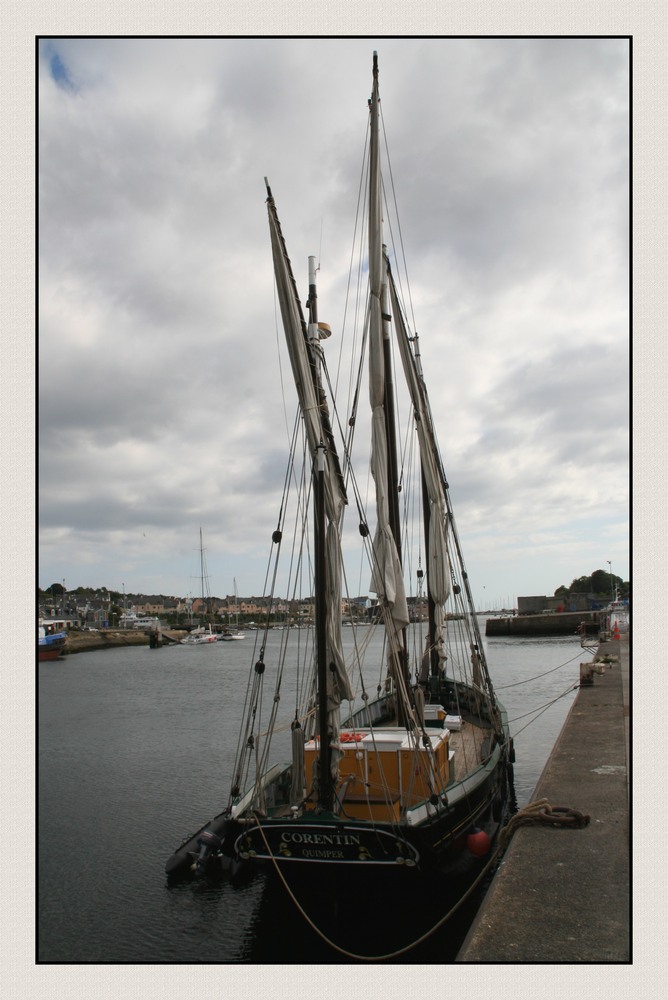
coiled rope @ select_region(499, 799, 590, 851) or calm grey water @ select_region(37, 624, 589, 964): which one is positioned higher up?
coiled rope @ select_region(499, 799, 590, 851)

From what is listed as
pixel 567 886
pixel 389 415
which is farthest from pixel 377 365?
pixel 567 886

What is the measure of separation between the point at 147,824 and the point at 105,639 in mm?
119491

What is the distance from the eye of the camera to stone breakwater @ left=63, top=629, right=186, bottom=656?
11938cm

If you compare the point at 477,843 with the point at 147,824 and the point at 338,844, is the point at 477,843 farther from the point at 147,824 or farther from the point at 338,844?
the point at 147,824

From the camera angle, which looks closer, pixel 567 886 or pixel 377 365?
pixel 567 886

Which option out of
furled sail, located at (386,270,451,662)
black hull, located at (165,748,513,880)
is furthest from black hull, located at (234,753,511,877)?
furled sail, located at (386,270,451,662)

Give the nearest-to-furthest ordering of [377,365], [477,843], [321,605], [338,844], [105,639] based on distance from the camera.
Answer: [338,844] → [321,605] → [477,843] → [377,365] → [105,639]

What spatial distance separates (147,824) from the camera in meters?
21.9

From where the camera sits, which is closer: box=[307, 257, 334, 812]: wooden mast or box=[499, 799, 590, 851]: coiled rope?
box=[499, 799, 590, 851]: coiled rope

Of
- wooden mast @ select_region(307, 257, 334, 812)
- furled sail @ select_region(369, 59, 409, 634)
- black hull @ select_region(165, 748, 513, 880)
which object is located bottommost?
black hull @ select_region(165, 748, 513, 880)

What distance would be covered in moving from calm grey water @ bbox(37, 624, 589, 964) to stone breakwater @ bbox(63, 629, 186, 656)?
68.1m

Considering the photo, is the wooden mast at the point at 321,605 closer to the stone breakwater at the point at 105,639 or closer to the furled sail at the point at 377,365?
the furled sail at the point at 377,365

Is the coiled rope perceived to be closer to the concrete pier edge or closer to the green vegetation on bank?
the concrete pier edge

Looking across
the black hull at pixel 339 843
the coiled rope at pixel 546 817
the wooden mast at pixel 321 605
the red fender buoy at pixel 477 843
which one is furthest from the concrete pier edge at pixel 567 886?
the wooden mast at pixel 321 605
